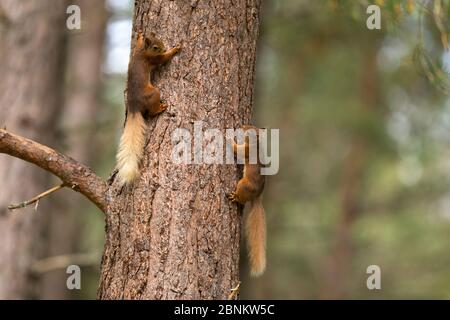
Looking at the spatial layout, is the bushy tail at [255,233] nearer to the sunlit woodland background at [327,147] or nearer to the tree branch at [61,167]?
the tree branch at [61,167]

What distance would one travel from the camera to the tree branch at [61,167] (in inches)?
127

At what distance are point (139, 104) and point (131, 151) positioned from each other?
234 mm

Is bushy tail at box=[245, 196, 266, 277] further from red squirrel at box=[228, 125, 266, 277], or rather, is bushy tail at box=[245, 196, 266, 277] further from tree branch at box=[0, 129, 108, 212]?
tree branch at box=[0, 129, 108, 212]

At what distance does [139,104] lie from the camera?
3.18m

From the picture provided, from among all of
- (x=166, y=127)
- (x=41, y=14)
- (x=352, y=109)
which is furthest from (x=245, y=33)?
(x=352, y=109)

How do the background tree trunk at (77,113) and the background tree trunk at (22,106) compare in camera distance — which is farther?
the background tree trunk at (77,113)

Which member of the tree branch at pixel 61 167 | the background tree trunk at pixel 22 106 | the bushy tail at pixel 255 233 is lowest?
the bushy tail at pixel 255 233

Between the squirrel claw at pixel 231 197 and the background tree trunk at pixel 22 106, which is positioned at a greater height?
the background tree trunk at pixel 22 106

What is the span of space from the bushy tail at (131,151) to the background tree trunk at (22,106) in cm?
279

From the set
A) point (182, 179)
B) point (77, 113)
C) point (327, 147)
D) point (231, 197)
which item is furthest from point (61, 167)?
point (327, 147)

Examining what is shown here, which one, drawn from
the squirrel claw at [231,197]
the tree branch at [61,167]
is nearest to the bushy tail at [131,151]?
the tree branch at [61,167]

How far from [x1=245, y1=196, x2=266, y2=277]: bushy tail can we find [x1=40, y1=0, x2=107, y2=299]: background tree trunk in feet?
17.5

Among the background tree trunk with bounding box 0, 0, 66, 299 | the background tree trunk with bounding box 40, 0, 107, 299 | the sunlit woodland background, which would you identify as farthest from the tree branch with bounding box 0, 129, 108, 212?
the background tree trunk with bounding box 40, 0, 107, 299

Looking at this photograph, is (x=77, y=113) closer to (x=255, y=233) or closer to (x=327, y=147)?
(x=327, y=147)
